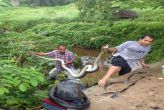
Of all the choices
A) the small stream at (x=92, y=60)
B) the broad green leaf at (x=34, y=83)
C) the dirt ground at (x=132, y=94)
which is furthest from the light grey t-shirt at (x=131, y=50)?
the small stream at (x=92, y=60)

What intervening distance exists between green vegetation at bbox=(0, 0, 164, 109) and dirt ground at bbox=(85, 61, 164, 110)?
43.3 inches

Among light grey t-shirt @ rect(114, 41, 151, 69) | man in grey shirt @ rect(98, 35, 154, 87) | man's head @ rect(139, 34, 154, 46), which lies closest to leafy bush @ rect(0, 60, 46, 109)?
man in grey shirt @ rect(98, 35, 154, 87)

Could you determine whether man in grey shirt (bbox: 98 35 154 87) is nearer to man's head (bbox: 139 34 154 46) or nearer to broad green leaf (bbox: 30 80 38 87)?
man's head (bbox: 139 34 154 46)

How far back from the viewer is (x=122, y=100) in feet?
25.8

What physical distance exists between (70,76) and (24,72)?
2.60 m

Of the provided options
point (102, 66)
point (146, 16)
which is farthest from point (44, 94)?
point (146, 16)

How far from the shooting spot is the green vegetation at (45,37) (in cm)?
685

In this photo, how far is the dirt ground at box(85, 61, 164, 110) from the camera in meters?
7.56

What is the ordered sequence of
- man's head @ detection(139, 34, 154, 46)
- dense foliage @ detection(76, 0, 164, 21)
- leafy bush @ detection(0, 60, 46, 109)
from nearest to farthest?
leafy bush @ detection(0, 60, 46, 109) → man's head @ detection(139, 34, 154, 46) → dense foliage @ detection(76, 0, 164, 21)

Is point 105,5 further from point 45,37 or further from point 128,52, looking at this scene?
point 128,52

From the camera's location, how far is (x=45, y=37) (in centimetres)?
2153

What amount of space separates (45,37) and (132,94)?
13770mm

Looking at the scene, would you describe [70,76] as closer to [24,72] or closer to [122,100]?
[122,100]

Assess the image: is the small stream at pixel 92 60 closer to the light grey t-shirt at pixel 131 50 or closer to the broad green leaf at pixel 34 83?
the light grey t-shirt at pixel 131 50
